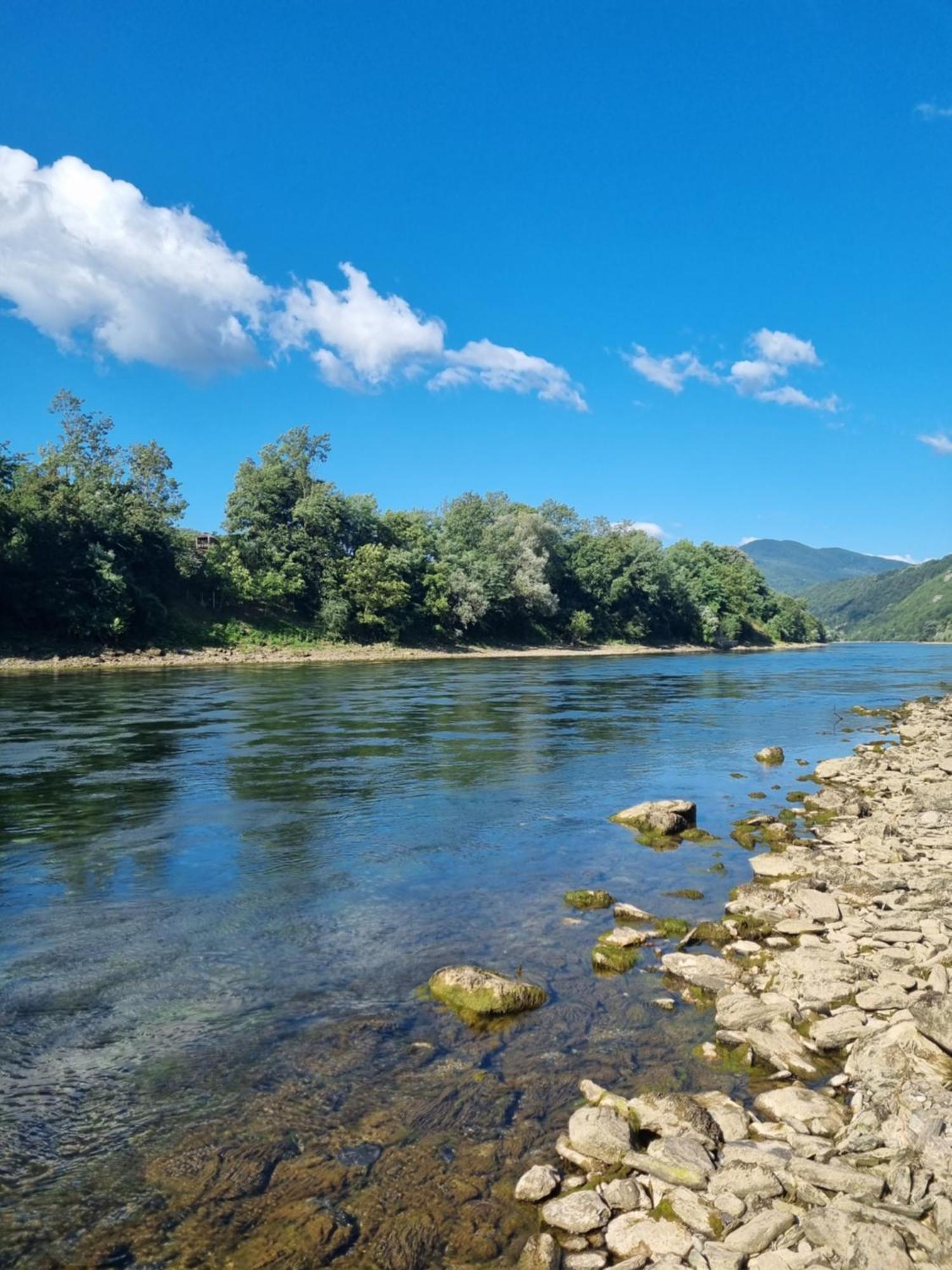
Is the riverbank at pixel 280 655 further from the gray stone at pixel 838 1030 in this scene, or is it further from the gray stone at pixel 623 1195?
the gray stone at pixel 623 1195

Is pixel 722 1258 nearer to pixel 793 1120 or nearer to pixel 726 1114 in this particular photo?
pixel 726 1114

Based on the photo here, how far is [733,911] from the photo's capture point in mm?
11023

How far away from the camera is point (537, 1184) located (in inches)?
224

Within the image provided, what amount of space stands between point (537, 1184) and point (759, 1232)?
5.04 ft

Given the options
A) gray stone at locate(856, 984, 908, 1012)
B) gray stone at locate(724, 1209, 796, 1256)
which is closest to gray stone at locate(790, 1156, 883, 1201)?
gray stone at locate(724, 1209, 796, 1256)

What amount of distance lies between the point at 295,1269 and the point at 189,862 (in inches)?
365

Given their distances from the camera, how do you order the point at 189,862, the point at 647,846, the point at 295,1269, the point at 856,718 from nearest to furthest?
the point at 295,1269
the point at 189,862
the point at 647,846
the point at 856,718

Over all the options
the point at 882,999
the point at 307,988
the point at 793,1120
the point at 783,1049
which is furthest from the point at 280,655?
the point at 793,1120

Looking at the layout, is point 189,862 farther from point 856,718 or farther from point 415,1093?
point 856,718

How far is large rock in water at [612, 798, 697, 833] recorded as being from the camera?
1561cm

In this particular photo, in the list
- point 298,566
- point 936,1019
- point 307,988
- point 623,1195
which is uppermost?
point 298,566

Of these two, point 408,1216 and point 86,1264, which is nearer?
point 86,1264

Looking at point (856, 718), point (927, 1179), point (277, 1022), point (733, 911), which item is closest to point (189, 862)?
point (277, 1022)

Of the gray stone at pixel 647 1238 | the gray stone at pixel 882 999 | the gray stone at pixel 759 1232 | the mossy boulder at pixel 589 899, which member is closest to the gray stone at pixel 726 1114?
the gray stone at pixel 759 1232
